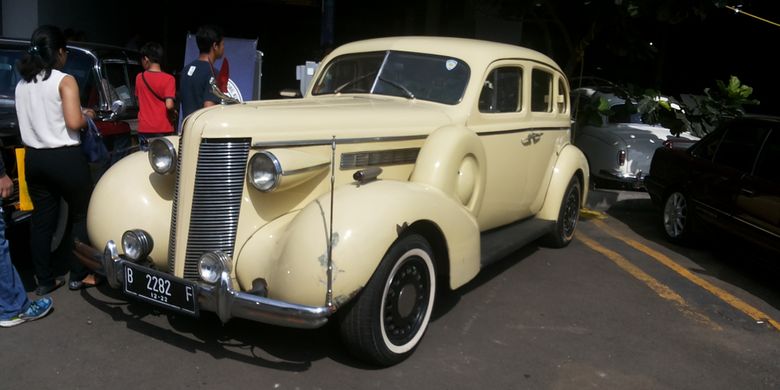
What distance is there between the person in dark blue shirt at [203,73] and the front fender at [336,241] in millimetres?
2417

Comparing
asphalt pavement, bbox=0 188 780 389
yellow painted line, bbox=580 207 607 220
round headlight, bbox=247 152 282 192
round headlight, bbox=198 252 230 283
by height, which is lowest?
asphalt pavement, bbox=0 188 780 389

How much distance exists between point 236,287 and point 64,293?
1.77 meters

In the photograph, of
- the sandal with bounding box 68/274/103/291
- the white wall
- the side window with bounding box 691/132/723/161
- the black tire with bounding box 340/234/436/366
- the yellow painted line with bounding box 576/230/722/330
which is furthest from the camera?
the white wall

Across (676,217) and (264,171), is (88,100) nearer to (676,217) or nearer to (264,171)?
(264,171)

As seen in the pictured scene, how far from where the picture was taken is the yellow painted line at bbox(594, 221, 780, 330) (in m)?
4.87

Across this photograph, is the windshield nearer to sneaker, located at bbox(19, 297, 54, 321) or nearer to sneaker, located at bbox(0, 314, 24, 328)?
sneaker, located at bbox(19, 297, 54, 321)

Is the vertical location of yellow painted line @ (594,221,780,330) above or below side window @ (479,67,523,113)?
below

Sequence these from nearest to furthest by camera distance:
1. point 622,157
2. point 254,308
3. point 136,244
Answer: point 254,308 < point 136,244 < point 622,157

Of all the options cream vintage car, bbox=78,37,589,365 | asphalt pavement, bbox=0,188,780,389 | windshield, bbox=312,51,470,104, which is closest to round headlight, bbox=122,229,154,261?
cream vintage car, bbox=78,37,589,365

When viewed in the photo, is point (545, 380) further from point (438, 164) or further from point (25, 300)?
point (25, 300)

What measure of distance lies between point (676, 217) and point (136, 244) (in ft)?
17.4

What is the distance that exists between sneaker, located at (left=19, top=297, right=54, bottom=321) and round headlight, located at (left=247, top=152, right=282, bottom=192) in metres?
1.73

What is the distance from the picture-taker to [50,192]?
4293mm

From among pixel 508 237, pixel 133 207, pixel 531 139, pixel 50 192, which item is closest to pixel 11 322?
pixel 50 192
